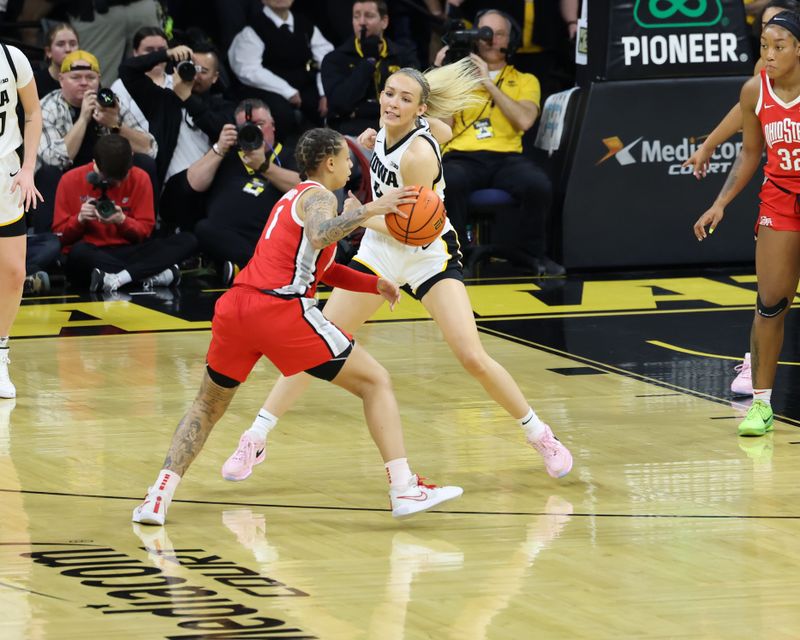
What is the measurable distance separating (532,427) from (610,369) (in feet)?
9.42

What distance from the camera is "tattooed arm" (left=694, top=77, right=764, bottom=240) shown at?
28.0 feet

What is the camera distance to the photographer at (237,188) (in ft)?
45.9

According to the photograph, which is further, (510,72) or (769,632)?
(510,72)

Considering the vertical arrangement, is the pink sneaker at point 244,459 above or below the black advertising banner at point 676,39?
below

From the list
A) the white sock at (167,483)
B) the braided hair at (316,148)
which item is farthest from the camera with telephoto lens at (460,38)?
the white sock at (167,483)

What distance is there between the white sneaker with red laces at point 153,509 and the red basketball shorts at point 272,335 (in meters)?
0.57

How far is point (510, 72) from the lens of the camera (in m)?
14.7

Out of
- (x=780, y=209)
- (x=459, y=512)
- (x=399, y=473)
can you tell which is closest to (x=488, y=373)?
(x=459, y=512)

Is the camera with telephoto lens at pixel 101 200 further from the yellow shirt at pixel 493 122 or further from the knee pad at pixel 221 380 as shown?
the knee pad at pixel 221 380

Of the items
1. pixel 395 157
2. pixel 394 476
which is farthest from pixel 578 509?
pixel 395 157

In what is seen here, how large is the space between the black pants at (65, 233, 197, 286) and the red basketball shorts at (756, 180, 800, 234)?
21.5 feet

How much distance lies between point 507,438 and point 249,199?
623 centimetres

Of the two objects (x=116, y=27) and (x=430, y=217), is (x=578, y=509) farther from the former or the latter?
(x=116, y=27)

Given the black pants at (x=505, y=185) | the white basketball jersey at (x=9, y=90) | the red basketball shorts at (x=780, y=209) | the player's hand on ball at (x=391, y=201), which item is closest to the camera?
the player's hand on ball at (x=391, y=201)
